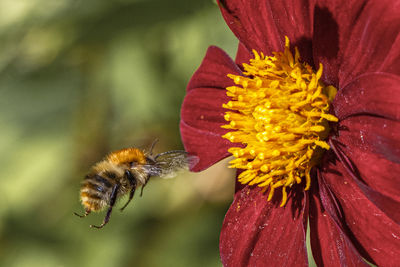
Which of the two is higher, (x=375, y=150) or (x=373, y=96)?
(x=373, y=96)

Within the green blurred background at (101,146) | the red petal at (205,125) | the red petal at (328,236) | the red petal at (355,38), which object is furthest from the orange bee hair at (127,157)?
the green blurred background at (101,146)

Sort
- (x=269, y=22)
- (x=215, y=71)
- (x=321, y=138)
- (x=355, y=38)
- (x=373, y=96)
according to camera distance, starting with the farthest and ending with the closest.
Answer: (x=215, y=71) → (x=269, y=22) → (x=321, y=138) → (x=355, y=38) → (x=373, y=96)

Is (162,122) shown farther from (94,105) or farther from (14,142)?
(14,142)

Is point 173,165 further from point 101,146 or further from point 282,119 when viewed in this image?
point 101,146

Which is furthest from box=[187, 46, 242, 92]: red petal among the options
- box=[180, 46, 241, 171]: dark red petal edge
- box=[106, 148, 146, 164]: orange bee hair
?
box=[106, 148, 146, 164]: orange bee hair

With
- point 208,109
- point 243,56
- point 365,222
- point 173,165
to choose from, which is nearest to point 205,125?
point 208,109

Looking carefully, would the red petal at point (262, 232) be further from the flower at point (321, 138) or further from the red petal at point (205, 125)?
the red petal at point (205, 125)

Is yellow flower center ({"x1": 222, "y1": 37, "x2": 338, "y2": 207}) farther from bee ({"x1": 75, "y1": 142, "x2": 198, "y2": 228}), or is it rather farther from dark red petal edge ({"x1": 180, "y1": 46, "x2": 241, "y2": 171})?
bee ({"x1": 75, "y1": 142, "x2": 198, "y2": 228})
